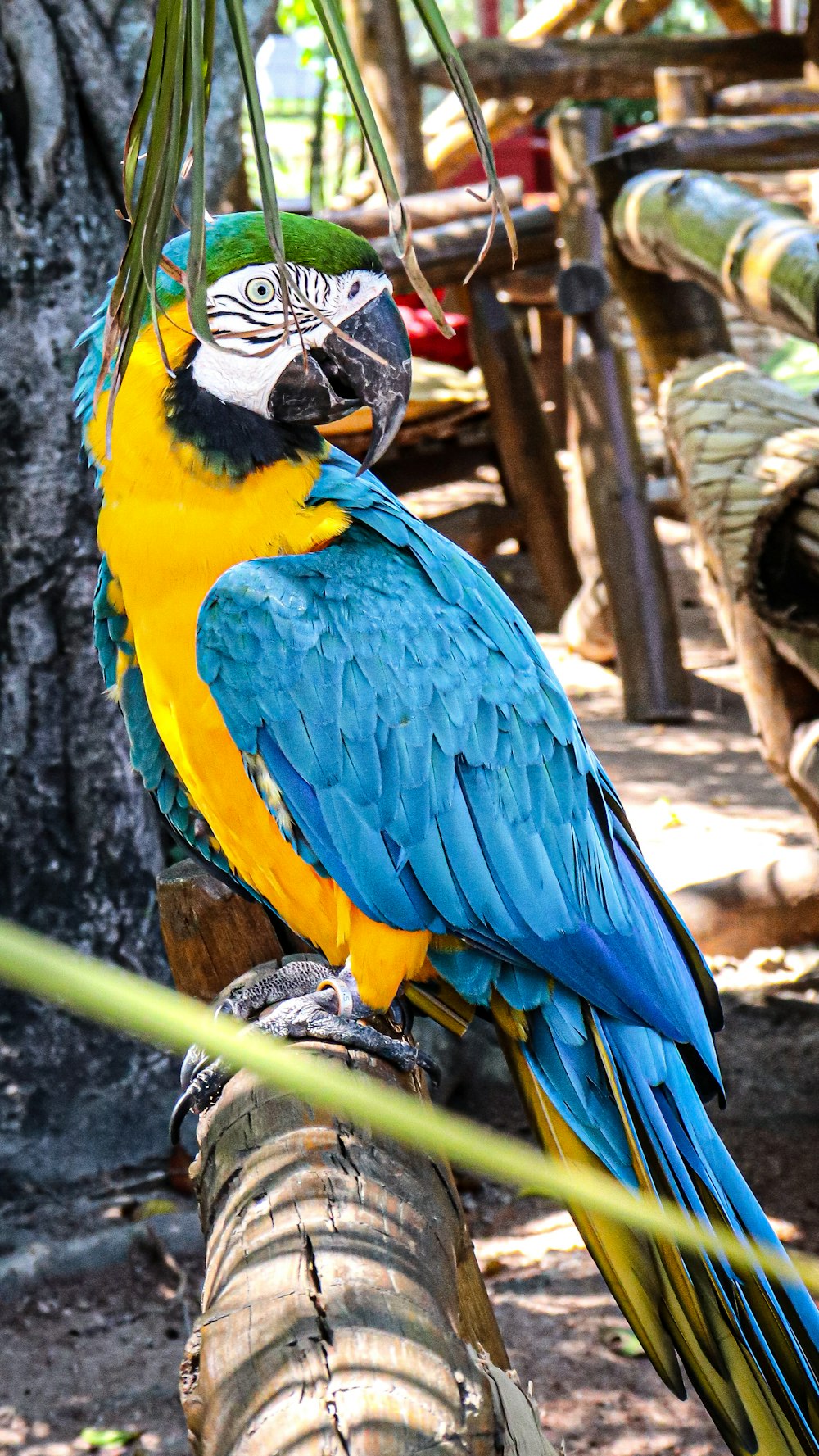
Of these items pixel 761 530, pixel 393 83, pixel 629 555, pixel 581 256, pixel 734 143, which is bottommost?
pixel 629 555

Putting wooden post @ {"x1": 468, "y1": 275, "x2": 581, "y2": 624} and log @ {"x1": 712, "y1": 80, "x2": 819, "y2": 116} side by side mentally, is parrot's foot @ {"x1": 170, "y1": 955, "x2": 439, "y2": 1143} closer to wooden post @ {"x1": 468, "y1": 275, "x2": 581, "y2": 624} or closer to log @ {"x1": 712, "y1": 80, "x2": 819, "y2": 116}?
wooden post @ {"x1": 468, "y1": 275, "x2": 581, "y2": 624}

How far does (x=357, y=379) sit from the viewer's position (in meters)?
1.54

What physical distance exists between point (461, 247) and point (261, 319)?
13.2ft

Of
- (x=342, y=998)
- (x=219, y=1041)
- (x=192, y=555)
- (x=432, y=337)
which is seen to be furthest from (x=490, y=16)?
(x=219, y=1041)

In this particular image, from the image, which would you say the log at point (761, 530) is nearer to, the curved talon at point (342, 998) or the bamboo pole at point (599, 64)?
the curved talon at point (342, 998)

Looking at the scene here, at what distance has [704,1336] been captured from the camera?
1363mm

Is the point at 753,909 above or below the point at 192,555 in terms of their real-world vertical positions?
below

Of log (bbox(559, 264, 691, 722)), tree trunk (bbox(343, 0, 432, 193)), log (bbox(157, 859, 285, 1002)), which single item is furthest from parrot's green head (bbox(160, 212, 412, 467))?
tree trunk (bbox(343, 0, 432, 193))

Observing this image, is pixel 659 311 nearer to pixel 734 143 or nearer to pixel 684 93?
pixel 734 143

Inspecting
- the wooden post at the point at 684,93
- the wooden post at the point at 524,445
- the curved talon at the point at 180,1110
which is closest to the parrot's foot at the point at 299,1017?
the curved talon at the point at 180,1110

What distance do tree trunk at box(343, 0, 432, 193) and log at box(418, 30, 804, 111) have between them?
0.27 meters

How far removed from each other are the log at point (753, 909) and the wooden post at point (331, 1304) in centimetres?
223

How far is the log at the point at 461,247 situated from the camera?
16.9ft

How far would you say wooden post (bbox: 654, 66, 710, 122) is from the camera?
6.69 meters
